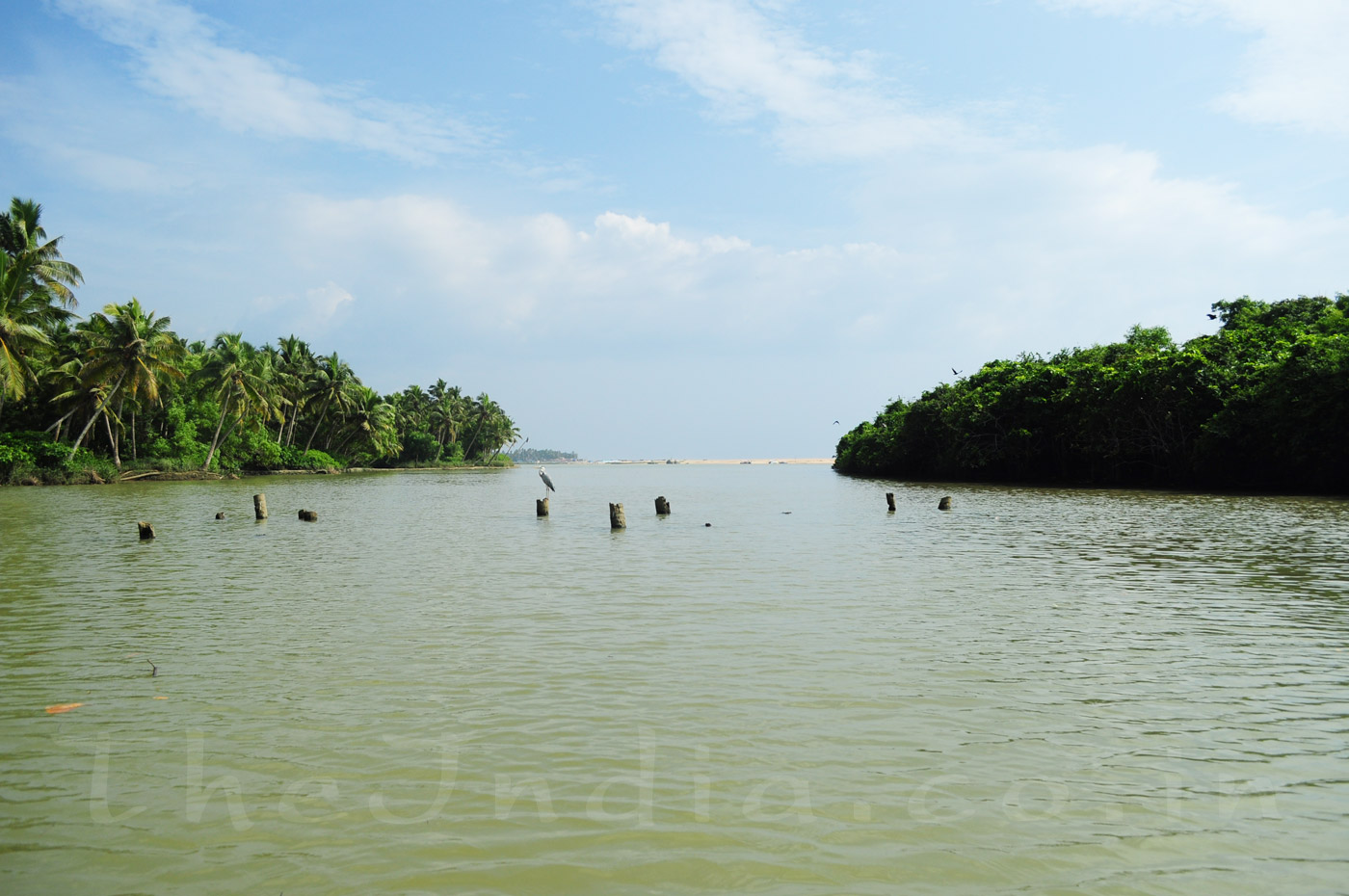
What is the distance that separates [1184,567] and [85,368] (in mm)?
55703

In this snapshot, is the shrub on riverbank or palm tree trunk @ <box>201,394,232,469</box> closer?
the shrub on riverbank

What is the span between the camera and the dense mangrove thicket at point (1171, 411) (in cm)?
3419

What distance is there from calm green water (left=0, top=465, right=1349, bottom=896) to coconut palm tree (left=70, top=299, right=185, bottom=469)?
133 ft

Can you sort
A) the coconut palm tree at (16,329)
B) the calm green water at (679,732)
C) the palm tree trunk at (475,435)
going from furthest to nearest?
1. the palm tree trunk at (475,435)
2. the coconut palm tree at (16,329)
3. the calm green water at (679,732)

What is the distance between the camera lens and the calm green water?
3846 millimetres

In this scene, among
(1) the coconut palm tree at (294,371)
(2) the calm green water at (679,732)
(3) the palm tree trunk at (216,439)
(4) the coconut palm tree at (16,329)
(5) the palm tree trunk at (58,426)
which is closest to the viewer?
(2) the calm green water at (679,732)

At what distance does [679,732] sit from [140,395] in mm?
58823

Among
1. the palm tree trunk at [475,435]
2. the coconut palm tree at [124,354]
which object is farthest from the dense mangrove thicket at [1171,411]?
the palm tree trunk at [475,435]

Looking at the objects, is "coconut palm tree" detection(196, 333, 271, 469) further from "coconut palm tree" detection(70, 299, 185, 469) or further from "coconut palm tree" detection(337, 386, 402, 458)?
"coconut palm tree" detection(337, 386, 402, 458)

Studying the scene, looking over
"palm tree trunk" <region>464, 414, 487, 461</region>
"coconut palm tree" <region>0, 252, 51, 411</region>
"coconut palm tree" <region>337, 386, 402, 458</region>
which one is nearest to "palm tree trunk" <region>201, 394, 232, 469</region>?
"coconut palm tree" <region>0, 252, 51, 411</region>

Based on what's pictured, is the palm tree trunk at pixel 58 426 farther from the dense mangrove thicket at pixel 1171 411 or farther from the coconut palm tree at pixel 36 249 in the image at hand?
the dense mangrove thicket at pixel 1171 411

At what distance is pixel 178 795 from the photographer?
4.64 metres

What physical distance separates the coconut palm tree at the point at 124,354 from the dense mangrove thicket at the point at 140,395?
8 centimetres

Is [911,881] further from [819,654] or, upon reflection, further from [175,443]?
[175,443]
